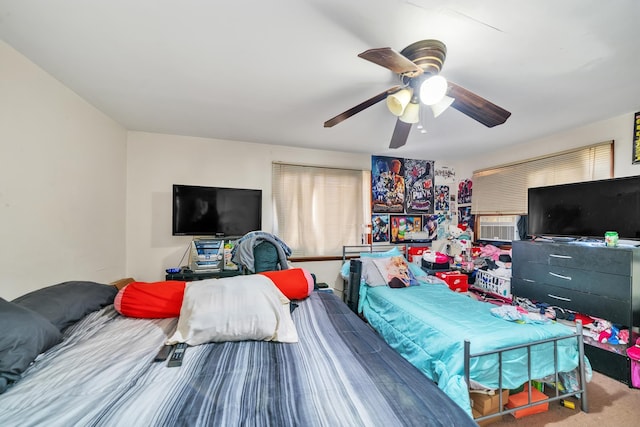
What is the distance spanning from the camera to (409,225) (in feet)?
13.4

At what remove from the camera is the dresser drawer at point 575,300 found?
2070 mm

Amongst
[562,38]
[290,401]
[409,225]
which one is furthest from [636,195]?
[290,401]

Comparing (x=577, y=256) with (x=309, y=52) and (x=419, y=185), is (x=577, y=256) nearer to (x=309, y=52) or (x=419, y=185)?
(x=419, y=185)

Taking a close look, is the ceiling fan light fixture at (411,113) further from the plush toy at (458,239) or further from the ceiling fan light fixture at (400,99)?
the plush toy at (458,239)

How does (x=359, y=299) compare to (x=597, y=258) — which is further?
(x=359, y=299)

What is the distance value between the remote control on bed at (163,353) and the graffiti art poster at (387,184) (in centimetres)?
317

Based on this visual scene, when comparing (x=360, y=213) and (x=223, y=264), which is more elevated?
(x=360, y=213)

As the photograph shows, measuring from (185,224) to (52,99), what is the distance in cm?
154

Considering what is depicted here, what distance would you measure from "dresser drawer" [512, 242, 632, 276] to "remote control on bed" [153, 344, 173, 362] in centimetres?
336

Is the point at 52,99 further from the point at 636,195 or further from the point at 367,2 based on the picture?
the point at 636,195

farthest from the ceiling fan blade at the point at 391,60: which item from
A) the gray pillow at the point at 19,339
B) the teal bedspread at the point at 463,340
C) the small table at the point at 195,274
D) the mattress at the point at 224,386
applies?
the small table at the point at 195,274

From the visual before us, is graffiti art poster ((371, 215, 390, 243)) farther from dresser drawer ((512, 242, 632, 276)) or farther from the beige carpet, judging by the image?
the beige carpet

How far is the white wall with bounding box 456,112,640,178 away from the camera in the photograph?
2.39 metres

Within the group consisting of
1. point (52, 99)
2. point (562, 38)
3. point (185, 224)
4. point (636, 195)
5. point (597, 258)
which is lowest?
point (597, 258)
